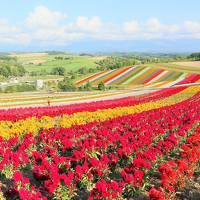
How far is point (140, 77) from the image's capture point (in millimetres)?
106938

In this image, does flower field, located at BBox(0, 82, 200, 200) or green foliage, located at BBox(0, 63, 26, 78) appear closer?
flower field, located at BBox(0, 82, 200, 200)

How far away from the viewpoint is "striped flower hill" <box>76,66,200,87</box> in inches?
3898

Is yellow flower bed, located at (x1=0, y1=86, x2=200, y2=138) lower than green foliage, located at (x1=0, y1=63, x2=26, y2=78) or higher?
higher

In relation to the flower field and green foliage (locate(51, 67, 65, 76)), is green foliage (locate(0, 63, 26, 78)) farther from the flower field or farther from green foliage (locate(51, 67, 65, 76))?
the flower field

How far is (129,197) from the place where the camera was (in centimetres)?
970

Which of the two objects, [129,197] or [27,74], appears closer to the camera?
[129,197]

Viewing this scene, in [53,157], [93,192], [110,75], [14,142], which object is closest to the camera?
[93,192]

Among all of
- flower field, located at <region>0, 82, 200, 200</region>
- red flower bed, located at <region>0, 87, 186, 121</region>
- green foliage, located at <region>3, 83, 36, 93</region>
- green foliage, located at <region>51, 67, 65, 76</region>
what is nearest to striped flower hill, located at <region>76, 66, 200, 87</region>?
green foliage, located at <region>3, 83, 36, 93</region>

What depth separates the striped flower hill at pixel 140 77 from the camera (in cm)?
9900

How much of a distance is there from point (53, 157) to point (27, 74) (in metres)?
191

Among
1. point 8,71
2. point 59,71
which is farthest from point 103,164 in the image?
point 8,71

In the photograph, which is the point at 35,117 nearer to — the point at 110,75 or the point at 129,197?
the point at 129,197

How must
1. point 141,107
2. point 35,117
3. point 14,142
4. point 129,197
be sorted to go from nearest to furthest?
point 129,197 → point 14,142 → point 35,117 → point 141,107

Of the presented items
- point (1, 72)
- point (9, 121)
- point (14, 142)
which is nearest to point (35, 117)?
point (9, 121)
